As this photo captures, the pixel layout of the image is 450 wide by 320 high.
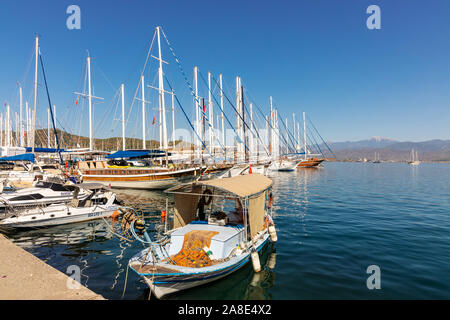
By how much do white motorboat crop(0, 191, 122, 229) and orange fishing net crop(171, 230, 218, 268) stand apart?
970 centimetres

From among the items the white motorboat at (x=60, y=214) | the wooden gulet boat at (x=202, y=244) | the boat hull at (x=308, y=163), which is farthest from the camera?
the boat hull at (x=308, y=163)

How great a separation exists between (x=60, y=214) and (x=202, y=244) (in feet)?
43.4

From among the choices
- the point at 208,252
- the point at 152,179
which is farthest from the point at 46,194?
the point at 208,252

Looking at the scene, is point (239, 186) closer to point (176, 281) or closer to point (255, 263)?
point (255, 263)

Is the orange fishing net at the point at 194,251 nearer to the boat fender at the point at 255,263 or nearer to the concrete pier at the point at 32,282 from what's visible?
the boat fender at the point at 255,263

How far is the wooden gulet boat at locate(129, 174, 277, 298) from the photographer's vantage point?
28.0ft

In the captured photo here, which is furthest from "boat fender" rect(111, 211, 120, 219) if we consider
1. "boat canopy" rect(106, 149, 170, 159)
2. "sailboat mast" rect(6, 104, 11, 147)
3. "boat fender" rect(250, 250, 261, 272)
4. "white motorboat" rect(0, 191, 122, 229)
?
"sailboat mast" rect(6, 104, 11, 147)

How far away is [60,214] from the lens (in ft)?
59.1

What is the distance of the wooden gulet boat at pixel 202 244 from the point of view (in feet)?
28.0

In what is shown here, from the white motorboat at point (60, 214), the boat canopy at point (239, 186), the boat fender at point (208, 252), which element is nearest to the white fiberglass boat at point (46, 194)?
the white motorboat at point (60, 214)

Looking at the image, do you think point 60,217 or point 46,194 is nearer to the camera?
→ point 60,217

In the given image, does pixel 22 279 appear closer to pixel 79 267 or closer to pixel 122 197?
pixel 79 267

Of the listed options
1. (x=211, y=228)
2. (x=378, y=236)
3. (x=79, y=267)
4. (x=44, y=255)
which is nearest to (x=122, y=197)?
(x=44, y=255)
